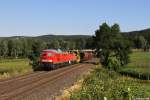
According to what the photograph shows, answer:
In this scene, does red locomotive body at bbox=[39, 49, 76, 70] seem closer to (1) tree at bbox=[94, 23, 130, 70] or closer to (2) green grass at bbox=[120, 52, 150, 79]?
(2) green grass at bbox=[120, 52, 150, 79]

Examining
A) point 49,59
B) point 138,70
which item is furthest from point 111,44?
point 49,59

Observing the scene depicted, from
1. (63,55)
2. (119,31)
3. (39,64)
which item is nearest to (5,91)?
(39,64)

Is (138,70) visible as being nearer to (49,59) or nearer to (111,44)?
(111,44)

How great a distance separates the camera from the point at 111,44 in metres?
130

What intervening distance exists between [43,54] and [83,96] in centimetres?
4077

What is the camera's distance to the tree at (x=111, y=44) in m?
118

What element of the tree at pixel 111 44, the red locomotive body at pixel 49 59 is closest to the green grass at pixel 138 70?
the tree at pixel 111 44

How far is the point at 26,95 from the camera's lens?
28328 mm

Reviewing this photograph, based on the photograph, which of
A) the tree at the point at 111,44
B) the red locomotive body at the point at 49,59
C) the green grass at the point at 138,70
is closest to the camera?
the red locomotive body at the point at 49,59

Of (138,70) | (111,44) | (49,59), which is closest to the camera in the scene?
(49,59)

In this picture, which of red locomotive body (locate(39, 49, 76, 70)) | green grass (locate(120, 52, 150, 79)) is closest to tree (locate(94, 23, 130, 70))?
green grass (locate(120, 52, 150, 79))

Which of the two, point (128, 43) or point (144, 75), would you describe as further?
point (128, 43)

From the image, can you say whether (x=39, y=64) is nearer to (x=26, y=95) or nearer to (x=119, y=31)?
(x=26, y=95)

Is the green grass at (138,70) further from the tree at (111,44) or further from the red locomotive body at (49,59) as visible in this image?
the red locomotive body at (49,59)
